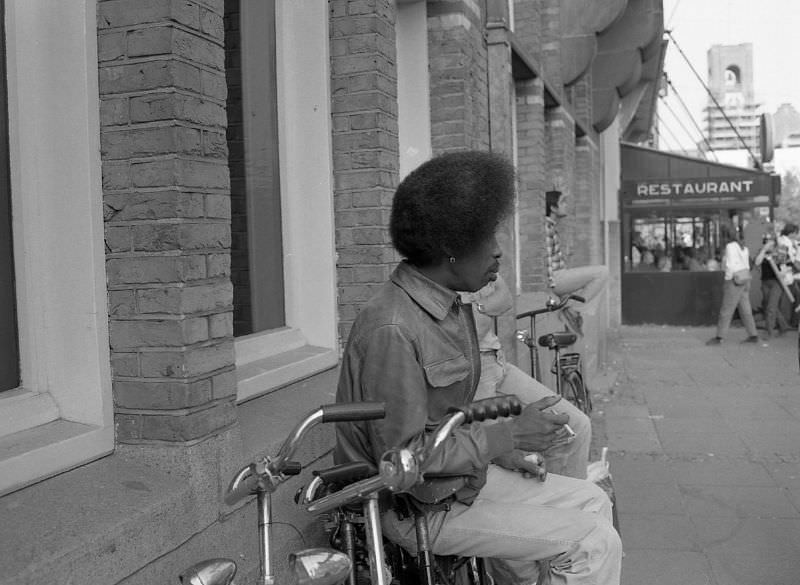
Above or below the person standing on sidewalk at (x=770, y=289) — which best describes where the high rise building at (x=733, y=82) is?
above

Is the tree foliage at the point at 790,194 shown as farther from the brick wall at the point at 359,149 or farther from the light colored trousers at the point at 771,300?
the brick wall at the point at 359,149

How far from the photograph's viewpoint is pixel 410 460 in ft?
6.06

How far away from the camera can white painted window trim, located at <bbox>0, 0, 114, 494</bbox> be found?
105 inches

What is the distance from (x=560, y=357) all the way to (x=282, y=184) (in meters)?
3.03

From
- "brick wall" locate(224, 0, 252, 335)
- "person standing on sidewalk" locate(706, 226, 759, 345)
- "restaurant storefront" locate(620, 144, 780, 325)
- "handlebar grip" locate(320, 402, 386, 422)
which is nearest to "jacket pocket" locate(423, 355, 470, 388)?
"handlebar grip" locate(320, 402, 386, 422)

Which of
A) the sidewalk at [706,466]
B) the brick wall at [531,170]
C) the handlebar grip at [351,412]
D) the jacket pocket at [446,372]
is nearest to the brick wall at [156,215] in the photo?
the jacket pocket at [446,372]

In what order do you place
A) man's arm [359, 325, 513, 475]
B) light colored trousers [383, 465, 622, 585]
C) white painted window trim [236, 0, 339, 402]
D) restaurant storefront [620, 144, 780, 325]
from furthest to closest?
restaurant storefront [620, 144, 780, 325]
white painted window trim [236, 0, 339, 402]
light colored trousers [383, 465, 622, 585]
man's arm [359, 325, 513, 475]

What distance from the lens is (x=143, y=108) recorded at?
8.74ft

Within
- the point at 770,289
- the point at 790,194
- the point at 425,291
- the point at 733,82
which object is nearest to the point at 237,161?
the point at 425,291

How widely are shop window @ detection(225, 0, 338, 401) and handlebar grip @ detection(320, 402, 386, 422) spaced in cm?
189

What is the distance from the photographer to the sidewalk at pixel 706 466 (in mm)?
4590

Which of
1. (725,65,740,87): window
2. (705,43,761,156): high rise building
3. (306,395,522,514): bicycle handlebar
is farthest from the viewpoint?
(725,65,740,87): window

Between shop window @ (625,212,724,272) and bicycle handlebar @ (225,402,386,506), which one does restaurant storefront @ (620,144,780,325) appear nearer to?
shop window @ (625,212,724,272)

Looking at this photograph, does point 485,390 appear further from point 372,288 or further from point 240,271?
point 240,271
